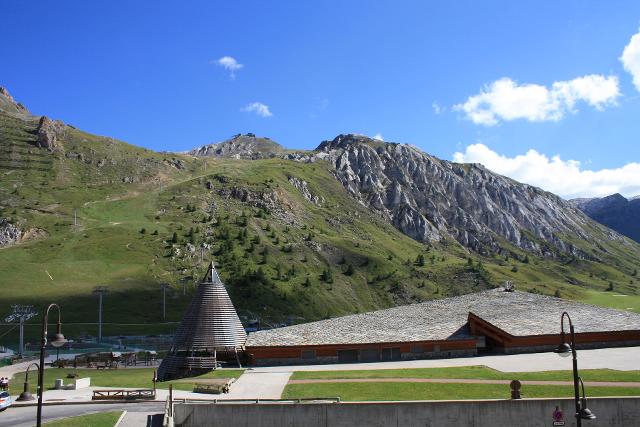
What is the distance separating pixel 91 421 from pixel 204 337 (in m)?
19.2

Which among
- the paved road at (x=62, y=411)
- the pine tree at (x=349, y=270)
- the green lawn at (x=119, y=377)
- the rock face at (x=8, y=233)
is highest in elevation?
the rock face at (x=8, y=233)

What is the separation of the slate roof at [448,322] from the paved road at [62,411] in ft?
63.2

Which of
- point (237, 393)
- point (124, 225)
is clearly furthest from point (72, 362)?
point (124, 225)

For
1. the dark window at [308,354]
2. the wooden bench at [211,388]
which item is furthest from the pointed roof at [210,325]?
the wooden bench at [211,388]

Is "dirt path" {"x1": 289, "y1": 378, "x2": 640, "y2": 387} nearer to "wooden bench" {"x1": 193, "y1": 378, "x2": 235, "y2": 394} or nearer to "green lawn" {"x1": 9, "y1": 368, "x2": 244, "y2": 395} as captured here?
"wooden bench" {"x1": 193, "y1": 378, "x2": 235, "y2": 394}

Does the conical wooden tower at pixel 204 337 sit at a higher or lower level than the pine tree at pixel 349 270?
lower

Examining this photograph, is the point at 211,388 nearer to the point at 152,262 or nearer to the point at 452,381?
the point at 452,381

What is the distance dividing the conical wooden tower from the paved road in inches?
504

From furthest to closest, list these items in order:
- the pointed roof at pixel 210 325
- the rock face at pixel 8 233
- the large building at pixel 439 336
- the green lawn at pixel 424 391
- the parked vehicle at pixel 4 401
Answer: the rock face at pixel 8 233 → the large building at pixel 439 336 → the pointed roof at pixel 210 325 → the green lawn at pixel 424 391 → the parked vehicle at pixel 4 401

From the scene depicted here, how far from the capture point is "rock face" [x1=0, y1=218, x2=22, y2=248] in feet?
504

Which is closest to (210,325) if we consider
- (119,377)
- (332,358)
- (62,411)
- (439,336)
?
(119,377)

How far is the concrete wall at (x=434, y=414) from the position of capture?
1281 inches

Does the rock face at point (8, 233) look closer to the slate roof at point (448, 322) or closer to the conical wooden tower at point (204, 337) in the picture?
the slate roof at point (448, 322)

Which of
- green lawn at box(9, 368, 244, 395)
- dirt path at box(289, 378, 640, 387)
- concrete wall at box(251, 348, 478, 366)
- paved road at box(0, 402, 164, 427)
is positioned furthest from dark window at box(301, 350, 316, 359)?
paved road at box(0, 402, 164, 427)
